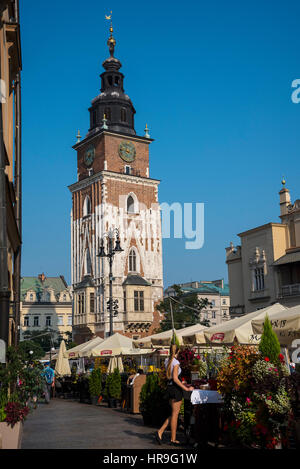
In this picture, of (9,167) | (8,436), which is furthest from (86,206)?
(8,436)

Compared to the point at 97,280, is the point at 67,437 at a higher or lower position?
lower

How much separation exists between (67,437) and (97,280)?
4964cm

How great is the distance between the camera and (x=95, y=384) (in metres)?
20.0

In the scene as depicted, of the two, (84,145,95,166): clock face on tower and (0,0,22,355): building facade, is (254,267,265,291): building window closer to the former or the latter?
(84,145,95,166): clock face on tower

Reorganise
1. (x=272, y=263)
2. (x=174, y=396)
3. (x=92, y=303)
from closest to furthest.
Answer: (x=174, y=396), (x=272, y=263), (x=92, y=303)

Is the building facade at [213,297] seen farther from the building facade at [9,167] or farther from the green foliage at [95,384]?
the building facade at [9,167]

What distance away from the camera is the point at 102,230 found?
59406 millimetres

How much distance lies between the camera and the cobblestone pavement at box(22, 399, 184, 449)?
30.7 feet

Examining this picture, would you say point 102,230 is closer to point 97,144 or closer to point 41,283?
point 97,144

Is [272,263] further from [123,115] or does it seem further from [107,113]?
[107,113]

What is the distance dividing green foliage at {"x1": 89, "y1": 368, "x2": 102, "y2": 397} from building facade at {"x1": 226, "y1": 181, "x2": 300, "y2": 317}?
2173cm

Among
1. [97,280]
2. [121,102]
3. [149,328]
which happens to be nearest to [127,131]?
[121,102]

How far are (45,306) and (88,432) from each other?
96906mm

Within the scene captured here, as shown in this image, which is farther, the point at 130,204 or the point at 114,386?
the point at 130,204
